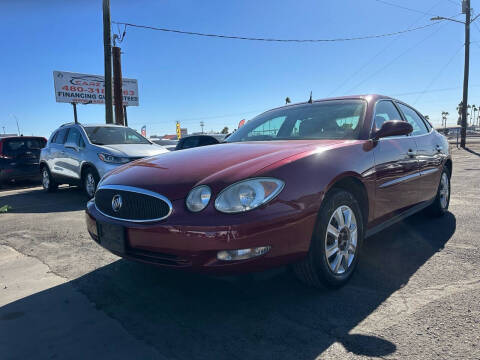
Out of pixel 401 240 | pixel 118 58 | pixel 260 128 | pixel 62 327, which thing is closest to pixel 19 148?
pixel 118 58

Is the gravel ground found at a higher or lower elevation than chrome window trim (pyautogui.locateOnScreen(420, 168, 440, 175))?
lower

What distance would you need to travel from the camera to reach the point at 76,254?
3.71 m

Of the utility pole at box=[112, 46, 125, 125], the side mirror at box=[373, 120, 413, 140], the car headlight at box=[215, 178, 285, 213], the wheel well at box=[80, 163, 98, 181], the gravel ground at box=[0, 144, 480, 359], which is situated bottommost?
the gravel ground at box=[0, 144, 480, 359]

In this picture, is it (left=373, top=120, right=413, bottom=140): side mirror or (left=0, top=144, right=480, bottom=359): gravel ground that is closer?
(left=0, top=144, right=480, bottom=359): gravel ground

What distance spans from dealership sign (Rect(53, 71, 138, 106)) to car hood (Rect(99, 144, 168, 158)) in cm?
2276

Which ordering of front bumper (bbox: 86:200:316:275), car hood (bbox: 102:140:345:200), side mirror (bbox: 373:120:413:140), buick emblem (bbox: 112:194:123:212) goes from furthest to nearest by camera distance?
side mirror (bbox: 373:120:413:140)
buick emblem (bbox: 112:194:123:212)
car hood (bbox: 102:140:345:200)
front bumper (bbox: 86:200:316:275)

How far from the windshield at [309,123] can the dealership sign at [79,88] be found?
2667cm

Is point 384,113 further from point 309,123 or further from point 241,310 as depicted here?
point 241,310

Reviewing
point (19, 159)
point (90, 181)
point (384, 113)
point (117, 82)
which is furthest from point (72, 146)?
Answer: point (117, 82)

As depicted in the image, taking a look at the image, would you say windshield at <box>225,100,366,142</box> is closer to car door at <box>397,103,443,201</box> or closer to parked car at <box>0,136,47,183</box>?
car door at <box>397,103,443,201</box>

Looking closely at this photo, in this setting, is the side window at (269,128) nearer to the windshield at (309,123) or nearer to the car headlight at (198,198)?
the windshield at (309,123)

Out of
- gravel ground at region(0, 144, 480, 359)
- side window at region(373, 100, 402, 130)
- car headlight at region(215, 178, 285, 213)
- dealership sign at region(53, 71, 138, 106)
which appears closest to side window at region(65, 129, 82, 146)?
gravel ground at region(0, 144, 480, 359)

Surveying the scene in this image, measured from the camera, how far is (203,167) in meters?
2.57

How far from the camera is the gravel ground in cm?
201
